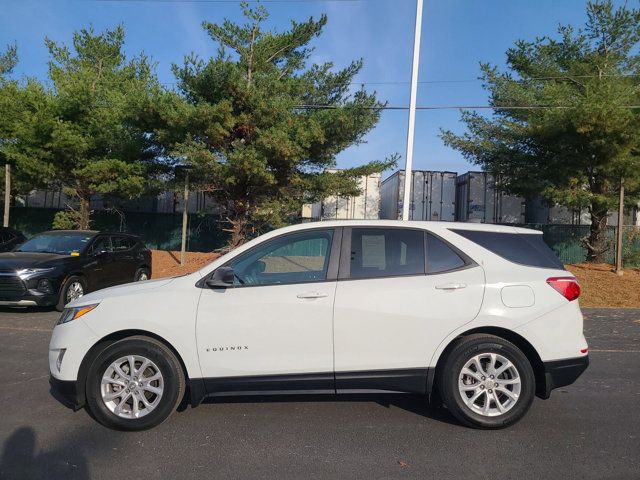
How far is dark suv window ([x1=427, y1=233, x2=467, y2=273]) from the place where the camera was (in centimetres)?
455

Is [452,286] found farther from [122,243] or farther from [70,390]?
[122,243]

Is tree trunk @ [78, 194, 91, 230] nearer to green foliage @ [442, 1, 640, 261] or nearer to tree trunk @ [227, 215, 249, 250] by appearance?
tree trunk @ [227, 215, 249, 250]

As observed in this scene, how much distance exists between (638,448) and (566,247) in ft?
59.9

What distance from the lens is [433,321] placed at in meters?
4.36

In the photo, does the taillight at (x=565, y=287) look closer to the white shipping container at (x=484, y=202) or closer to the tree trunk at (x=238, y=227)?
the tree trunk at (x=238, y=227)

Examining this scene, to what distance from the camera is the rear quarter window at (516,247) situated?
464 centimetres

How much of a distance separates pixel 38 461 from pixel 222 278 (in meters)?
1.84

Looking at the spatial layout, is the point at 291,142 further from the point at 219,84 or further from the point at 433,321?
the point at 433,321

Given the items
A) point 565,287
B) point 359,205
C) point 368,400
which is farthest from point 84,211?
point 565,287

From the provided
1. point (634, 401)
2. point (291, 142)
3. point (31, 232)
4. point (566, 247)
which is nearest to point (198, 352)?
point (634, 401)

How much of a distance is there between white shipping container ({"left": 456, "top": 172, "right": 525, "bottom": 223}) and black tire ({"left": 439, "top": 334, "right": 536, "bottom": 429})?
60.9 feet

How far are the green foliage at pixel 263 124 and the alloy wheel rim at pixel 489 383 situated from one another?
11504 millimetres

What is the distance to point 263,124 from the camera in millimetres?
15992

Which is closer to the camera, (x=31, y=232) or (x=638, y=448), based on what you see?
(x=638, y=448)
